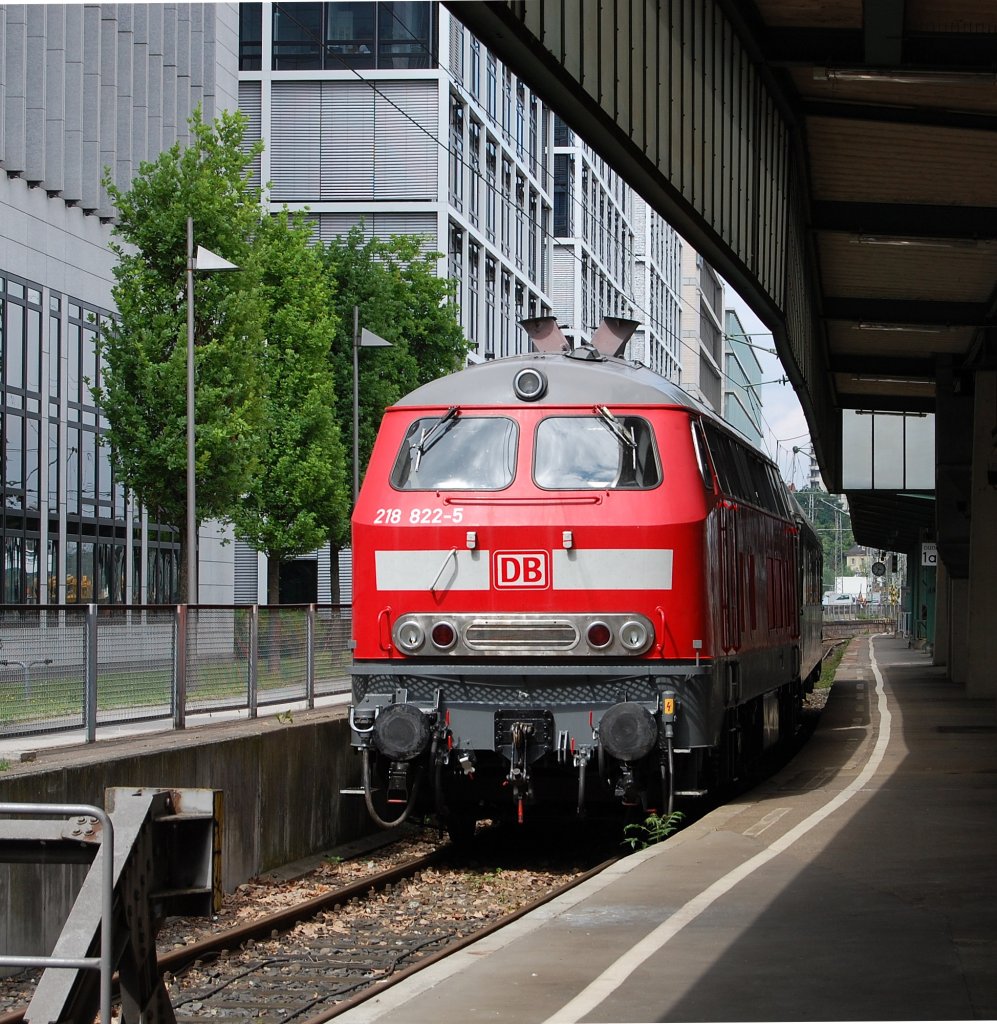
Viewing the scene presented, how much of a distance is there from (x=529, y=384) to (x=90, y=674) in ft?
12.8

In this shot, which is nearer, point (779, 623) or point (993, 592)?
point (779, 623)

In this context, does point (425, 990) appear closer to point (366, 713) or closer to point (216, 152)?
point (366, 713)

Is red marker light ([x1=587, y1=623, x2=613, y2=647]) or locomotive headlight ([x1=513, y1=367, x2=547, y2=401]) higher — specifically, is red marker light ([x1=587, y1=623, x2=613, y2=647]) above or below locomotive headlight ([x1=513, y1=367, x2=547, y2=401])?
below

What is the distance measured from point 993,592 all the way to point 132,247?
21.6 meters

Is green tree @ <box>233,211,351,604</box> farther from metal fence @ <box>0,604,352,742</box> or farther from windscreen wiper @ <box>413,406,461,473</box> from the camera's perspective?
windscreen wiper @ <box>413,406,461,473</box>

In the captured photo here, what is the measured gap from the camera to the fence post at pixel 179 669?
14938 mm

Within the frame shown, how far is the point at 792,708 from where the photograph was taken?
75.7 ft

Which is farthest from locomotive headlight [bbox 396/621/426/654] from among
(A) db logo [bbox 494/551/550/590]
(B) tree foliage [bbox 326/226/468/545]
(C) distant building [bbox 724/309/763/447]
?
(C) distant building [bbox 724/309/763/447]

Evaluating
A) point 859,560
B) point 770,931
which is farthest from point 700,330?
point 770,931

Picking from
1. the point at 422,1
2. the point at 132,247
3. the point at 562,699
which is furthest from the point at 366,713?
the point at 422,1

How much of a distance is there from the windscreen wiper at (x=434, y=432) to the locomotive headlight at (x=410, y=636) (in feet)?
4.11

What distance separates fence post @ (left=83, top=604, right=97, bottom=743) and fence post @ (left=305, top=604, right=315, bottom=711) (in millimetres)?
4814

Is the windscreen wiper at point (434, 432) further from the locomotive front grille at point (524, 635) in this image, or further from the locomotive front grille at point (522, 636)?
the locomotive front grille at point (522, 636)

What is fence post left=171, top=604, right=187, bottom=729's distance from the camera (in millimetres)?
14938
